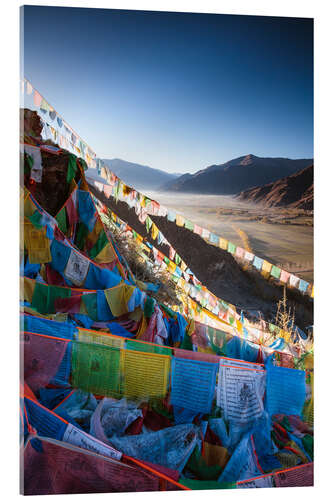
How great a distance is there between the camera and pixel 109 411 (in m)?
2.59

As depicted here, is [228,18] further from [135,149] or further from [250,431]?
[250,431]

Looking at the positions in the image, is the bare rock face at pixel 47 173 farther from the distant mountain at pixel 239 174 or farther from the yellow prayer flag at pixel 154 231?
the distant mountain at pixel 239 174

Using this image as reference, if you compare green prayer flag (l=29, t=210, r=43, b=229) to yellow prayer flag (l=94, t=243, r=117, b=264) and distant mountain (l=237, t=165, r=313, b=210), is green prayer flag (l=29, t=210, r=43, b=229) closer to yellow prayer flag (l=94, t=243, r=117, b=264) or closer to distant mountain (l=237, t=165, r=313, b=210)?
yellow prayer flag (l=94, t=243, r=117, b=264)

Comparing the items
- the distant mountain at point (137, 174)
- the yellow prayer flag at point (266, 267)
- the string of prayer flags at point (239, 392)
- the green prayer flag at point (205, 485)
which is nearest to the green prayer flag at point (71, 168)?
the distant mountain at point (137, 174)

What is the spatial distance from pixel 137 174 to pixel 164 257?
1.79ft

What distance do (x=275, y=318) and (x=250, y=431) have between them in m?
0.68

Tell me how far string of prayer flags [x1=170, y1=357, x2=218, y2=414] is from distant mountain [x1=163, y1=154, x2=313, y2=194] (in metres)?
1.01

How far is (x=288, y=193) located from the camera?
3.05 m

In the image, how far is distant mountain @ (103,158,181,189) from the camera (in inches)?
111

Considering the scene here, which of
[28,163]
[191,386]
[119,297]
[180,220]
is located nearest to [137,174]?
[180,220]

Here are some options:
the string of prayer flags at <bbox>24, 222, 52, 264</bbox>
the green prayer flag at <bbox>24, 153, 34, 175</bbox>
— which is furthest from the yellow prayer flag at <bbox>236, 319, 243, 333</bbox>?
the green prayer flag at <bbox>24, 153, 34, 175</bbox>

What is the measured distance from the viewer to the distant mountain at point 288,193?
3033mm

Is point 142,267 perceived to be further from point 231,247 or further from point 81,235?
point 231,247
